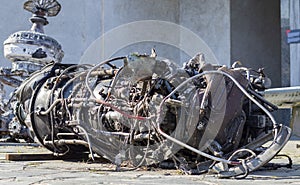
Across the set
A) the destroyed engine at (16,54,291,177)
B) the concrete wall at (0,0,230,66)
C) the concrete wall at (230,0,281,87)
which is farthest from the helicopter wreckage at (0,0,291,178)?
the concrete wall at (230,0,281,87)

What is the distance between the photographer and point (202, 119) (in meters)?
2.68

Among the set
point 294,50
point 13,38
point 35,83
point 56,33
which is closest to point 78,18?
point 56,33

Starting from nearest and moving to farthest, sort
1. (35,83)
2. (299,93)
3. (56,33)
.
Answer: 1. (35,83)
2. (299,93)
3. (56,33)

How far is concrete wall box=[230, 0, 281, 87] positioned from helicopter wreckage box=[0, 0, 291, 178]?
9.39 m

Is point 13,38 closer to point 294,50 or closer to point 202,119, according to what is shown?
point 202,119

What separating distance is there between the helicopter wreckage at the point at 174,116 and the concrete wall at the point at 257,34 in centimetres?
939

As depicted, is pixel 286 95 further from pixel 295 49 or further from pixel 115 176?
pixel 115 176

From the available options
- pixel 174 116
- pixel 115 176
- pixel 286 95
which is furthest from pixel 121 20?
pixel 115 176

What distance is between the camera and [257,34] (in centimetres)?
1319

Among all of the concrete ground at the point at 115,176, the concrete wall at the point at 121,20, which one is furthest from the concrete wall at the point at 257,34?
the concrete ground at the point at 115,176

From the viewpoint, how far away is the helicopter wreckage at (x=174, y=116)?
266 cm

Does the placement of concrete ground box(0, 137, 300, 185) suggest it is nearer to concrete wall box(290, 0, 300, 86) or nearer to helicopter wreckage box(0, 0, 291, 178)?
helicopter wreckage box(0, 0, 291, 178)

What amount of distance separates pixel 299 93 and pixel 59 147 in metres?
4.58

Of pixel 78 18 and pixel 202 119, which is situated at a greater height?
pixel 78 18
